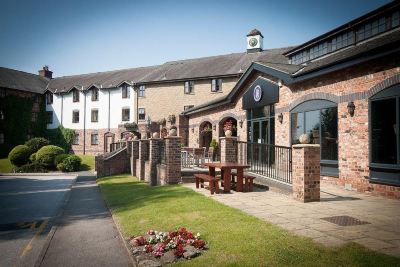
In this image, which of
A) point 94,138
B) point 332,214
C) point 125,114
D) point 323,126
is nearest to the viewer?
point 332,214

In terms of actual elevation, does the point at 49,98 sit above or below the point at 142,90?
below

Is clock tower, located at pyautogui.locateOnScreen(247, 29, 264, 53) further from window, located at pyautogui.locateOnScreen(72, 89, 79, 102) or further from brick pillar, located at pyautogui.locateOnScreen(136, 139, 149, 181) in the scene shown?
window, located at pyautogui.locateOnScreen(72, 89, 79, 102)

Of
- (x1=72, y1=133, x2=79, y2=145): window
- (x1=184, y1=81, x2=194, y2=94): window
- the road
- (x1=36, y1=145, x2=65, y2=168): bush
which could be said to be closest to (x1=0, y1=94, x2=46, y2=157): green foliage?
(x1=72, y1=133, x2=79, y2=145): window

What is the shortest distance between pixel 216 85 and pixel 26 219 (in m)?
25.2

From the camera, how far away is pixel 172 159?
1180cm

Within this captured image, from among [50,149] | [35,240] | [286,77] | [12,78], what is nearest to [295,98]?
[286,77]

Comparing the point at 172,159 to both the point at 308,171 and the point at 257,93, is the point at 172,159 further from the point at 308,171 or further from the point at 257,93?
the point at 257,93

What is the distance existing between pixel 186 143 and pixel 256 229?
21851 mm

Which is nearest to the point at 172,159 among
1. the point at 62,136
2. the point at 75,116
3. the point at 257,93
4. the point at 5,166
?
the point at 257,93

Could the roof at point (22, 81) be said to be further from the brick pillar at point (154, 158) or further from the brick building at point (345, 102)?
the brick building at point (345, 102)

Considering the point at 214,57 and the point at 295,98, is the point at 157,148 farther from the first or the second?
the point at 214,57

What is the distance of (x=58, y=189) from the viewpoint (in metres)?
15.2

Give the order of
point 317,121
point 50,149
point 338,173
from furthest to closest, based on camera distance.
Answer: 1. point 50,149
2. point 317,121
3. point 338,173

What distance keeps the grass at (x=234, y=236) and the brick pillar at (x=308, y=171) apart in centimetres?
212
